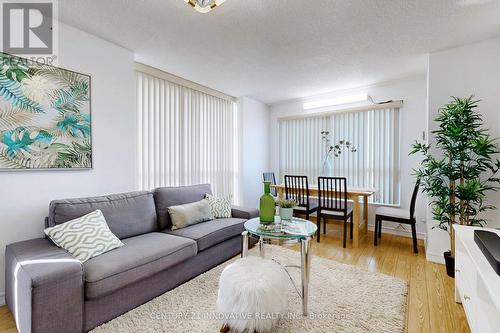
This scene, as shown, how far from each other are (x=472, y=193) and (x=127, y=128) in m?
3.71

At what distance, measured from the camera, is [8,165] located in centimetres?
185

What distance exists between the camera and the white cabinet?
112 centimetres

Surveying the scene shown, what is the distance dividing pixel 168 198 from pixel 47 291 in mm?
1428

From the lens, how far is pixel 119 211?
2238 mm

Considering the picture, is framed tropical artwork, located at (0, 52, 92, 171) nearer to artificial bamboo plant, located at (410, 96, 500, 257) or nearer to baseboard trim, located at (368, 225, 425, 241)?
artificial bamboo plant, located at (410, 96, 500, 257)

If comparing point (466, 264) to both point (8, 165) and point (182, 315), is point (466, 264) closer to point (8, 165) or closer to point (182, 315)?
point (182, 315)

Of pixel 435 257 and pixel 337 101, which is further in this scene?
pixel 337 101

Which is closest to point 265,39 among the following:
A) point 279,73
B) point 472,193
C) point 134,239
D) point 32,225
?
point 279,73

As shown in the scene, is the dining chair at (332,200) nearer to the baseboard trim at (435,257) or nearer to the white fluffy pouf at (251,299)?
the baseboard trim at (435,257)

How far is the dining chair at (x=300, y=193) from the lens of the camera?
11.9 ft

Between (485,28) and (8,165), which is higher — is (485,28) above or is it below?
above

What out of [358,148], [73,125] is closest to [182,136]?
[73,125]
